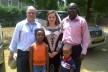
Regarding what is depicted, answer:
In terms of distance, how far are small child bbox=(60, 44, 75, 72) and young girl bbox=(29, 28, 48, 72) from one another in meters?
0.34

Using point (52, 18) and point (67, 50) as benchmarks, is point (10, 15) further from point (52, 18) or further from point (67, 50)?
point (67, 50)

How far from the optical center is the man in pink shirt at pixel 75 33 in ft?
14.7

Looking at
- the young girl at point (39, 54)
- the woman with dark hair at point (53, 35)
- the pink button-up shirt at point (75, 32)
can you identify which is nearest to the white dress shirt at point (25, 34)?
the young girl at point (39, 54)

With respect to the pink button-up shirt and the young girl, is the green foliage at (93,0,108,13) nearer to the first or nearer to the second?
the pink button-up shirt

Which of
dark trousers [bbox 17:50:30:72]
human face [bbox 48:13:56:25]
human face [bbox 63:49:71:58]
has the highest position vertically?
human face [bbox 48:13:56:25]

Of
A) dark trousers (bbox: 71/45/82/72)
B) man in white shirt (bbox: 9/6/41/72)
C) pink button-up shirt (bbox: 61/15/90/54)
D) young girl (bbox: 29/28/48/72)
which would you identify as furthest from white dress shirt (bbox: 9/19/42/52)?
dark trousers (bbox: 71/45/82/72)

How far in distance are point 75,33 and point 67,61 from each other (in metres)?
0.53

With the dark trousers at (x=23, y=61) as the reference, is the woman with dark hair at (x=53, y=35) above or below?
above

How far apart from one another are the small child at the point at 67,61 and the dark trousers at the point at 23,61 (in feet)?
2.10

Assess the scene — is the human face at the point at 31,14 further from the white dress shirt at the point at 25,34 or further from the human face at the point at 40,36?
the human face at the point at 40,36

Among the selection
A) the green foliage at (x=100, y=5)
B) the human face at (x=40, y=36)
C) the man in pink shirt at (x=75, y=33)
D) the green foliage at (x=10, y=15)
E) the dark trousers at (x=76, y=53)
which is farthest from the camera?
the green foliage at (x=10, y=15)

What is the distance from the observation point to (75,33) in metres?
4.51

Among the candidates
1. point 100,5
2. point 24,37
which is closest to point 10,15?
point 100,5

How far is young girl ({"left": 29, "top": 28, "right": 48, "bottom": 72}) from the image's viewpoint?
4410mm
